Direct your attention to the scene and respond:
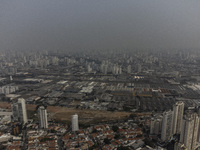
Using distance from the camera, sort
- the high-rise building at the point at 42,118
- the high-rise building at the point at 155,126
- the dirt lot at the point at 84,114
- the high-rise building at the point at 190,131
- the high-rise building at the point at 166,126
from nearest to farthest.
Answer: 1. the high-rise building at the point at 190,131
2. the high-rise building at the point at 166,126
3. the high-rise building at the point at 155,126
4. the high-rise building at the point at 42,118
5. the dirt lot at the point at 84,114

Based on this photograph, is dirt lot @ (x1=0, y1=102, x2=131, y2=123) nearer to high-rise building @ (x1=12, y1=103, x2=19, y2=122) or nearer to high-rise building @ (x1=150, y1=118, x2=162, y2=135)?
high-rise building @ (x1=12, y1=103, x2=19, y2=122)

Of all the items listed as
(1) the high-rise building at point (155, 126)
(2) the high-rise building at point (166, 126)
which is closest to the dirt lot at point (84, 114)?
(1) the high-rise building at point (155, 126)

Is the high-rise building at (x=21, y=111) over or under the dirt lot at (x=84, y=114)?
over

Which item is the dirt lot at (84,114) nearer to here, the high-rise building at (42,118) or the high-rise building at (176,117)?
the high-rise building at (42,118)

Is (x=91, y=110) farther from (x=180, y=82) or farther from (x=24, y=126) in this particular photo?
(x=180, y=82)

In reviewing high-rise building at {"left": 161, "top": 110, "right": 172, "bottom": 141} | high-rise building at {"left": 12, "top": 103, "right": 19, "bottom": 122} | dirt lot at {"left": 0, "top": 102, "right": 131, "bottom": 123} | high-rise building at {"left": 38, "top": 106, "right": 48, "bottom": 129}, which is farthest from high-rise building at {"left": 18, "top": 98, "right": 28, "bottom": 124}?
high-rise building at {"left": 161, "top": 110, "right": 172, "bottom": 141}

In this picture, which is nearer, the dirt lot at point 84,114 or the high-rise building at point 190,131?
the high-rise building at point 190,131

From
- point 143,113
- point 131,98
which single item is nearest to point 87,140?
point 143,113
